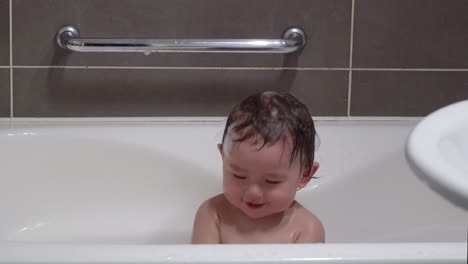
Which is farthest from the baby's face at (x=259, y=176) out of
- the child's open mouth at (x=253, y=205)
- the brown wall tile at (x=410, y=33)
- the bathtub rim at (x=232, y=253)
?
the brown wall tile at (x=410, y=33)

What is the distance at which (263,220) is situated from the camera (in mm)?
1221

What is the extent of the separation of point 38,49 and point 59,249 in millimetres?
919

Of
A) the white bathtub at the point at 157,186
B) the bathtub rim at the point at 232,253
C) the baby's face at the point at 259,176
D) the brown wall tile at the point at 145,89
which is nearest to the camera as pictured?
the bathtub rim at the point at 232,253

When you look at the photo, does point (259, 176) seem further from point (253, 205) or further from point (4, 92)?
point (4, 92)

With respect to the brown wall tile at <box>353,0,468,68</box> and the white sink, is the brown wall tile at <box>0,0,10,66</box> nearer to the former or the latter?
the brown wall tile at <box>353,0,468,68</box>

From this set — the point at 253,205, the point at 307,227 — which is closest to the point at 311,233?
the point at 307,227

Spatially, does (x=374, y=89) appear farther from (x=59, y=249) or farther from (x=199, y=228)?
(x=59, y=249)

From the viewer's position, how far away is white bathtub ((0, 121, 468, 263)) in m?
1.55

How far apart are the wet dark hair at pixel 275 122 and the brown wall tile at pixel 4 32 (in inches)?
28.1

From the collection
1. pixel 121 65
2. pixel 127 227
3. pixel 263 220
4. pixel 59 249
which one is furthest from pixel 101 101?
pixel 59 249

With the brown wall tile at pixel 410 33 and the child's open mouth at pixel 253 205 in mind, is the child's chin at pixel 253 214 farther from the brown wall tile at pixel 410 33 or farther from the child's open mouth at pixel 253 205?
the brown wall tile at pixel 410 33

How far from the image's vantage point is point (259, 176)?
1126mm

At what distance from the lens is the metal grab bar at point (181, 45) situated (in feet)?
5.10

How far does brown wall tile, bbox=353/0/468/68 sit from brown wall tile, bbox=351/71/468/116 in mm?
26
